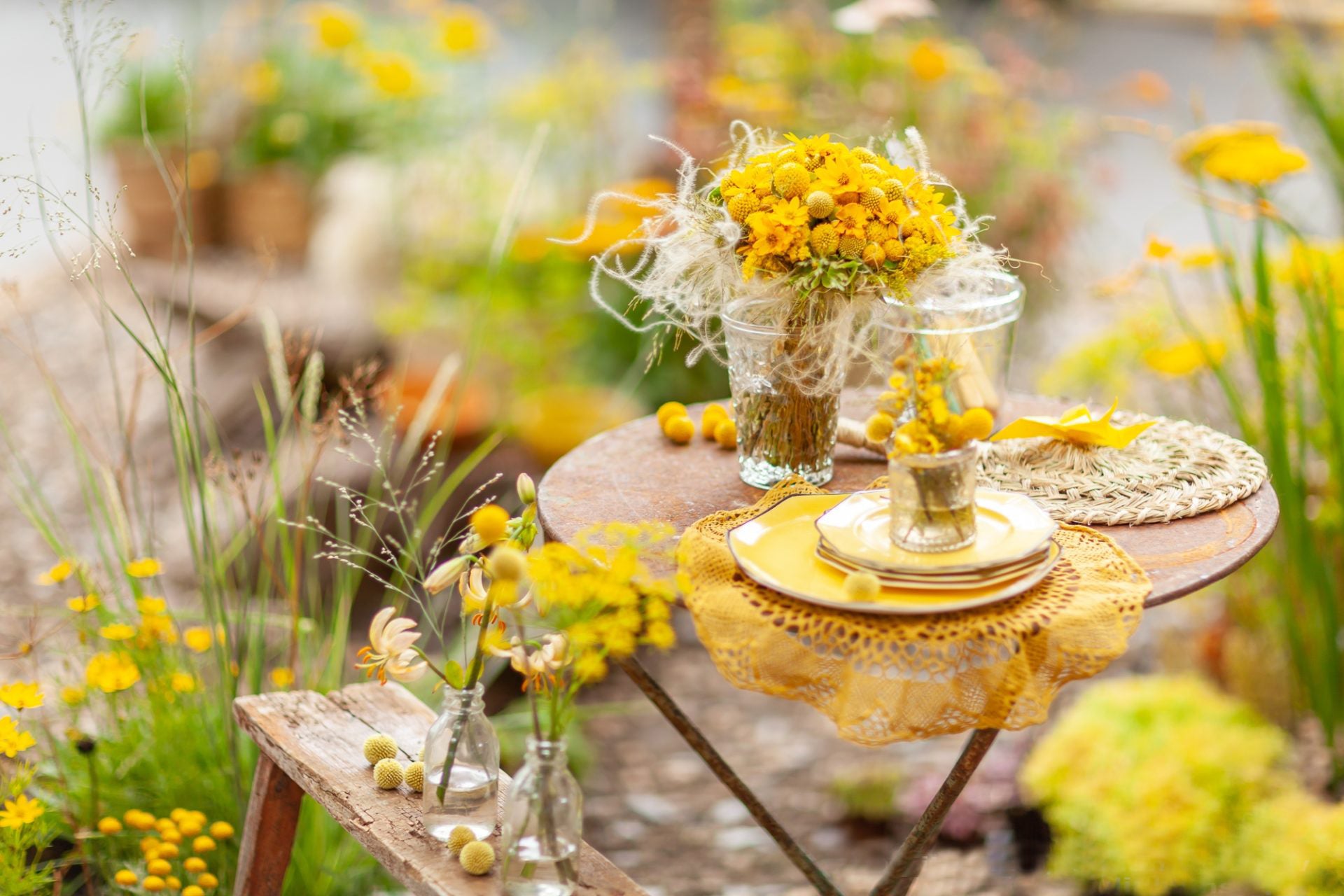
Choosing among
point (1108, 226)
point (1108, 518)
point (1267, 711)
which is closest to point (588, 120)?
point (1108, 226)

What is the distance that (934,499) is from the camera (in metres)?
1.25

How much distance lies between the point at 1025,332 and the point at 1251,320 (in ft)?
5.51

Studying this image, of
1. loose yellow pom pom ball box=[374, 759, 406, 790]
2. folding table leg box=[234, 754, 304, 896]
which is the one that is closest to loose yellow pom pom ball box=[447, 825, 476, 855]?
loose yellow pom pom ball box=[374, 759, 406, 790]

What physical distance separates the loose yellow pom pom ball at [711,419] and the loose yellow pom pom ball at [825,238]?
0.40m

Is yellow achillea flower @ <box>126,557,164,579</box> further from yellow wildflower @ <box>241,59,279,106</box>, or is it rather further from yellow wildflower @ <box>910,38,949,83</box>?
yellow wildflower @ <box>241,59,279,106</box>

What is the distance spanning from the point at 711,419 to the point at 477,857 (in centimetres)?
67

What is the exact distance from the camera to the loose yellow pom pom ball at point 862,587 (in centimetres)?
119

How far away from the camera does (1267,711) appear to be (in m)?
2.28

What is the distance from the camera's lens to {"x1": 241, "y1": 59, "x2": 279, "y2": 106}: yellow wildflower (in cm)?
431

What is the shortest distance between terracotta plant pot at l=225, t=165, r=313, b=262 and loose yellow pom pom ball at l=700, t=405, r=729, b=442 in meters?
2.98

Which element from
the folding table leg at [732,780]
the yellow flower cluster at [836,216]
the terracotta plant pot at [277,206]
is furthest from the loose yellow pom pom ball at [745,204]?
the terracotta plant pot at [277,206]

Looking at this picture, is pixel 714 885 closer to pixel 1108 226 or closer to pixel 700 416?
pixel 700 416

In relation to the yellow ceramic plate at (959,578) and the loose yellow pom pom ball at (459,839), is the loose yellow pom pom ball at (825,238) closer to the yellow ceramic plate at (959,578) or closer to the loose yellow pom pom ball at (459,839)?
the yellow ceramic plate at (959,578)

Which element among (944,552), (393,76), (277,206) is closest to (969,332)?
(944,552)
